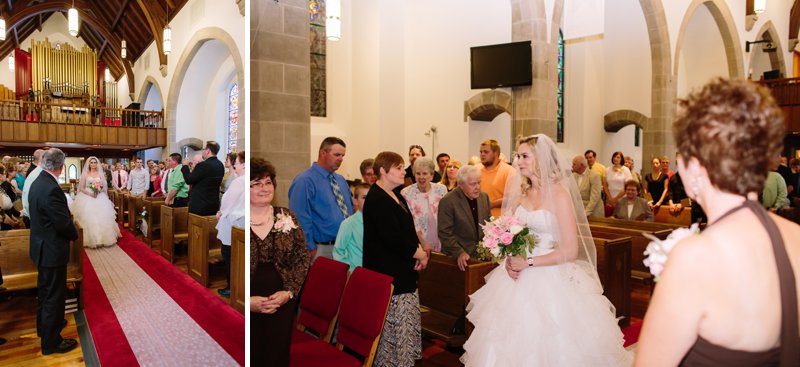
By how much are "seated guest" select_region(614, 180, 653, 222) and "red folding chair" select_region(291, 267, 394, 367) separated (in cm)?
393

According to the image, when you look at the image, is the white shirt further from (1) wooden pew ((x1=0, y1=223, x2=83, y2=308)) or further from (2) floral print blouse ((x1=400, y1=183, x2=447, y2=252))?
(2) floral print blouse ((x1=400, y1=183, x2=447, y2=252))

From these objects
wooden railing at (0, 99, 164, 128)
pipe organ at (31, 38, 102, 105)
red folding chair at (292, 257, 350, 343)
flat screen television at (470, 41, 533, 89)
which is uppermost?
Result: flat screen television at (470, 41, 533, 89)

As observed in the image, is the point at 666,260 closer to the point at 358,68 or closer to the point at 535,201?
the point at 535,201

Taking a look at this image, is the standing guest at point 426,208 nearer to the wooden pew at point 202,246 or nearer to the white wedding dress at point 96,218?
the wooden pew at point 202,246

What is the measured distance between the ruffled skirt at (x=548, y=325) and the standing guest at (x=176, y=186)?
174cm

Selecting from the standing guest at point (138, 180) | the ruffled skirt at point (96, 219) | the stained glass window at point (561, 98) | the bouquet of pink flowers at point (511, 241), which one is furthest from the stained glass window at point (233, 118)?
the stained glass window at point (561, 98)

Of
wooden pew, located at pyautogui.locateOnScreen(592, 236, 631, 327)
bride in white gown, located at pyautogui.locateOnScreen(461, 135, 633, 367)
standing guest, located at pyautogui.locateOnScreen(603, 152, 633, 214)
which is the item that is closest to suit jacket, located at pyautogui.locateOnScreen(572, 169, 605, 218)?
standing guest, located at pyautogui.locateOnScreen(603, 152, 633, 214)

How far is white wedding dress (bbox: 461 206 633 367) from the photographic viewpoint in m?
2.50

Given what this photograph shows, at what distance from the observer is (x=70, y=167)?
1168 mm

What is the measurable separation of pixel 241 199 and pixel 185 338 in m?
0.48

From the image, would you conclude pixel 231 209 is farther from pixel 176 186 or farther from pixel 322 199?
pixel 322 199

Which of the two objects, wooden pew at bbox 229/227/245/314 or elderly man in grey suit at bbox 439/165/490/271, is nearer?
wooden pew at bbox 229/227/245/314

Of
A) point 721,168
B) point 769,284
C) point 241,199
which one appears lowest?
point 769,284

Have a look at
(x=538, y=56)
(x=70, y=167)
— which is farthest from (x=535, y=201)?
(x=538, y=56)
